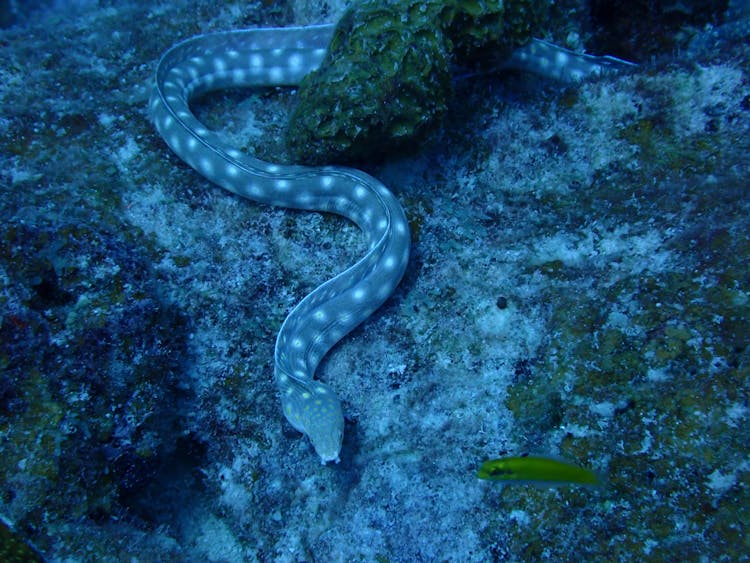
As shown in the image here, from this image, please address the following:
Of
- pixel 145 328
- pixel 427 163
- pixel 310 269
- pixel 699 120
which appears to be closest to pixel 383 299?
pixel 310 269

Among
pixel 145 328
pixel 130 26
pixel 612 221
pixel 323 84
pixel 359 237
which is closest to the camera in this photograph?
pixel 145 328

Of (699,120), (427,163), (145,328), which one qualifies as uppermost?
(699,120)

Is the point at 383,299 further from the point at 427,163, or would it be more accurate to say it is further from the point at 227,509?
the point at 227,509

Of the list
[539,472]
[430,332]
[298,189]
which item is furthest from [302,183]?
[539,472]

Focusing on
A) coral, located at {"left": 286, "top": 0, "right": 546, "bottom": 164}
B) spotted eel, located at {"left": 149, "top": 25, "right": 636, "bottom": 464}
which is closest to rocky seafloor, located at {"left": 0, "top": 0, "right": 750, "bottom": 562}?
spotted eel, located at {"left": 149, "top": 25, "right": 636, "bottom": 464}

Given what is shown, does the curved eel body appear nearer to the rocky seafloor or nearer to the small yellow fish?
the rocky seafloor

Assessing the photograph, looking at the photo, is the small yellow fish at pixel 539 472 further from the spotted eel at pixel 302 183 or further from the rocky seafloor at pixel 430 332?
the spotted eel at pixel 302 183
